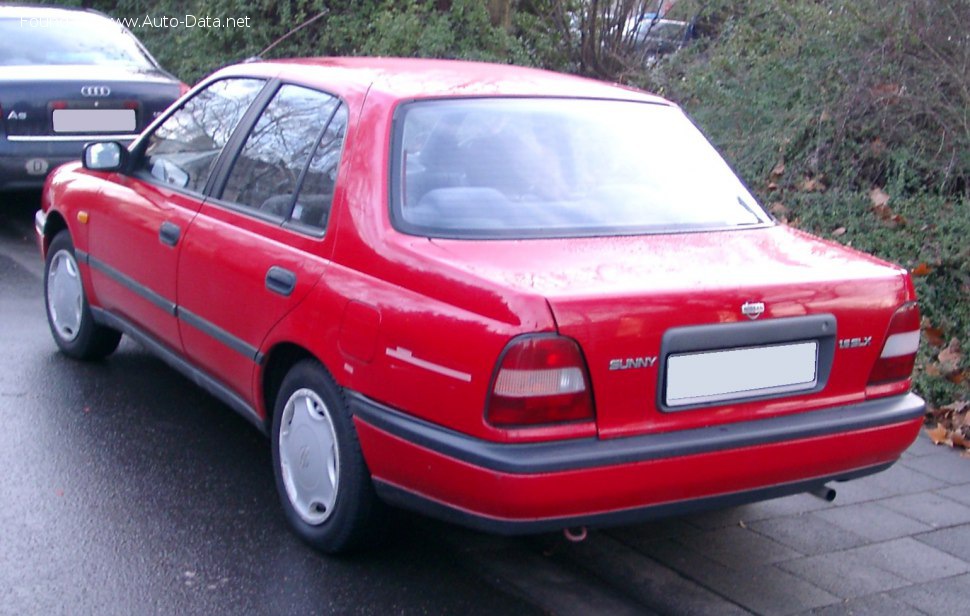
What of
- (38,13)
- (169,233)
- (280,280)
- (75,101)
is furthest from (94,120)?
(280,280)

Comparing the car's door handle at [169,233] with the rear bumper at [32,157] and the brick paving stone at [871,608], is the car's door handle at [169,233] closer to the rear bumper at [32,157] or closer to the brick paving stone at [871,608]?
the brick paving stone at [871,608]

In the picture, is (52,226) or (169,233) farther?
(52,226)

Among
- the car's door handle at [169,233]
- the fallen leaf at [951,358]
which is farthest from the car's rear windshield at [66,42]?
the fallen leaf at [951,358]

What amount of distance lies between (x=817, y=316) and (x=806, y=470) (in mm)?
483

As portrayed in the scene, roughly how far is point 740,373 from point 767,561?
99 cm

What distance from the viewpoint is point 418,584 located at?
3.93 m

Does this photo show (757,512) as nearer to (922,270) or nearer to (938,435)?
(938,435)

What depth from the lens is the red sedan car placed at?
331cm

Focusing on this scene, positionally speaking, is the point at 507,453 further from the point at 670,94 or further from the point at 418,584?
the point at 670,94

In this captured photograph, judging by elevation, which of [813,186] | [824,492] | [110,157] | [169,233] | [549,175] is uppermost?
[549,175]

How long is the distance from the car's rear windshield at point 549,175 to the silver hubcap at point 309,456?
738 millimetres

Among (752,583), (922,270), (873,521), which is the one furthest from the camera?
(922,270)

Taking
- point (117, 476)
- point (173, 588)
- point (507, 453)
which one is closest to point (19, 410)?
point (117, 476)

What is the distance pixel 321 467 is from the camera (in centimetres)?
400
